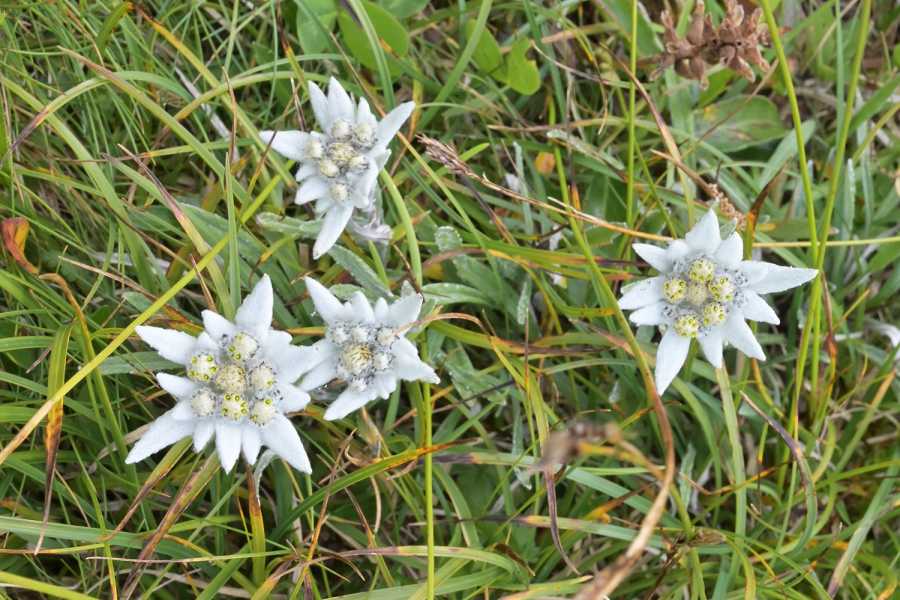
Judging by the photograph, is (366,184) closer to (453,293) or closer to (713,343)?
(453,293)

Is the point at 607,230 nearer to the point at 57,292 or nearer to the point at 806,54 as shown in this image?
the point at 806,54

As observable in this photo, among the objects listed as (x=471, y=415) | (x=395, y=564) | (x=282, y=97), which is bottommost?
(x=395, y=564)

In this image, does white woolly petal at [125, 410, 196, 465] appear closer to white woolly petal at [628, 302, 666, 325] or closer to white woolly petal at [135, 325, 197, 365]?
white woolly petal at [135, 325, 197, 365]

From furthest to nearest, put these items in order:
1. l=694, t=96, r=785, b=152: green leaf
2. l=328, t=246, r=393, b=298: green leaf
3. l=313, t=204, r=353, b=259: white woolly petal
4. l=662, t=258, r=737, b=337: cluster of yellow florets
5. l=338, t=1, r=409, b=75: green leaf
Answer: l=694, t=96, r=785, b=152: green leaf
l=338, t=1, r=409, b=75: green leaf
l=328, t=246, r=393, b=298: green leaf
l=313, t=204, r=353, b=259: white woolly petal
l=662, t=258, r=737, b=337: cluster of yellow florets

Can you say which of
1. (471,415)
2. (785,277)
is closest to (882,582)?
(785,277)

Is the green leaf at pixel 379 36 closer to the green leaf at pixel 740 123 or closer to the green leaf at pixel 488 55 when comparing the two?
the green leaf at pixel 488 55

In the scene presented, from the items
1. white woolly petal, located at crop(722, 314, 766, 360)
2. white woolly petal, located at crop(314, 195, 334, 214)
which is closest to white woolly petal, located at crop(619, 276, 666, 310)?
white woolly petal, located at crop(722, 314, 766, 360)

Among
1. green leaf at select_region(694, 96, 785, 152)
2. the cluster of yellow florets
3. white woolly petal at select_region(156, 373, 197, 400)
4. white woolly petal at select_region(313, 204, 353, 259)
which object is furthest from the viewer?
green leaf at select_region(694, 96, 785, 152)
